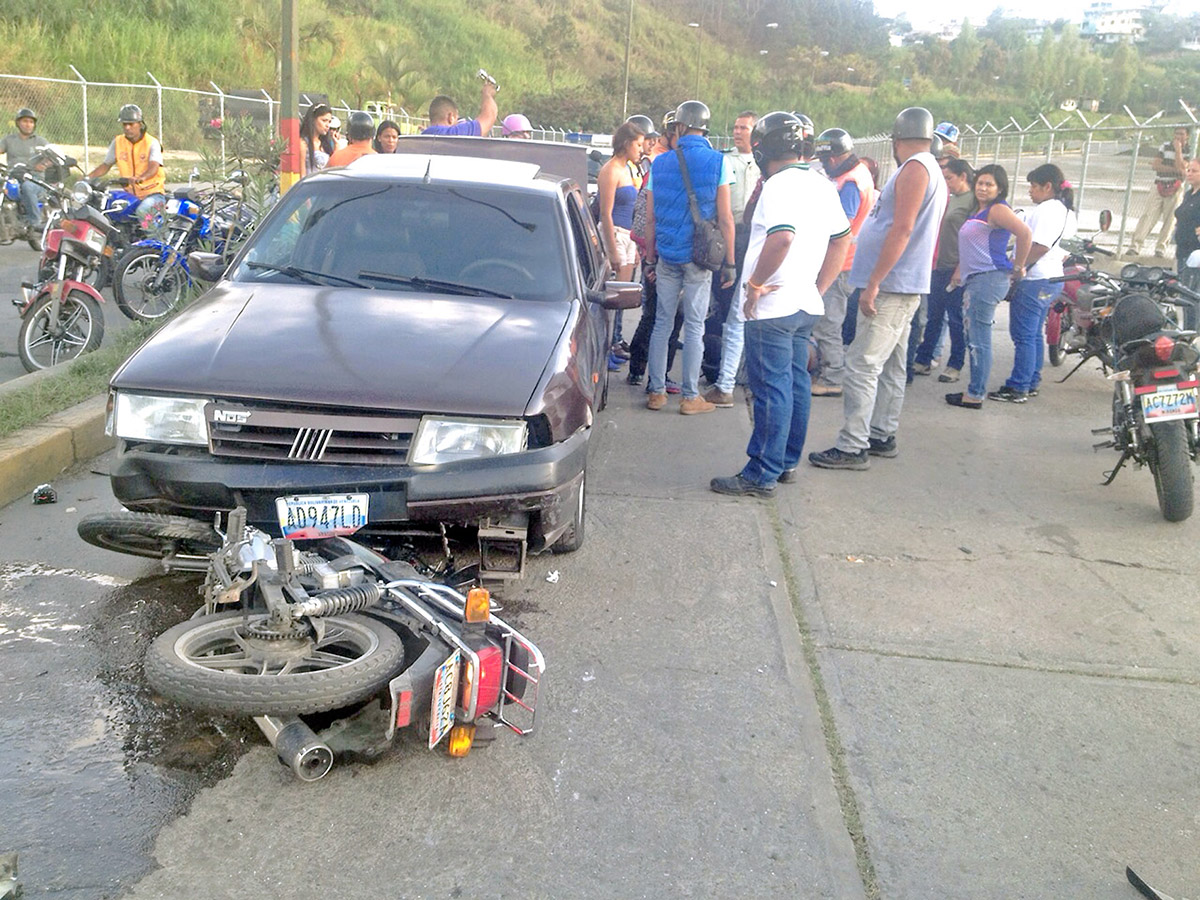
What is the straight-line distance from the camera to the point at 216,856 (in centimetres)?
281

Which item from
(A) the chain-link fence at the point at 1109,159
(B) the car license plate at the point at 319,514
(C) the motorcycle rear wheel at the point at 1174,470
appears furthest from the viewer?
(A) the chain-link fence at the point at 1109,159

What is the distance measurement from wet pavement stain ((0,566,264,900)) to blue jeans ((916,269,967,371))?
6438 millimetres

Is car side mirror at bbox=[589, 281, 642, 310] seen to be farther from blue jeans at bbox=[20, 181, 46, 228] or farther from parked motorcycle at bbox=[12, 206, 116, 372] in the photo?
blue jeans at bbox=[20, 181, 46, 228]

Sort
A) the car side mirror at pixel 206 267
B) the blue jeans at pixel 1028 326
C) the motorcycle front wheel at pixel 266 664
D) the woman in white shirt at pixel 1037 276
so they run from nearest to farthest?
the motorcycle front wheel at pixel 266 664 < the car side mirror at pixel 206 267 < the woman in white shirt at pixel 1037 276 < the blue jeans at pixel 1028 326

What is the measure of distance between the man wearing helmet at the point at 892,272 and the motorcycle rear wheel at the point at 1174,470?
147 centimetres

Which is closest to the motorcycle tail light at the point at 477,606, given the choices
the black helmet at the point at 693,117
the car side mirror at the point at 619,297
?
the car side mirror at the point at 619,297

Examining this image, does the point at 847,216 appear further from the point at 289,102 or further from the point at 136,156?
the point at 136,156

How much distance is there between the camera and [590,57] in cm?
8562

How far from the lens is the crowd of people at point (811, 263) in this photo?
5.82m

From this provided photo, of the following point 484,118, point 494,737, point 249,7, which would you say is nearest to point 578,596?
point 494,737

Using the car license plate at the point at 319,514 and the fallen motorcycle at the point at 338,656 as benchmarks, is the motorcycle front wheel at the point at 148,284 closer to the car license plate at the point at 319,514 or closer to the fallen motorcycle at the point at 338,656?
the car license plate at the point at 319,514

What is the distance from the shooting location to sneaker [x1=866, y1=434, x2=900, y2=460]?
6941 mm

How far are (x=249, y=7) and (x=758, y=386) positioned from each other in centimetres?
4263

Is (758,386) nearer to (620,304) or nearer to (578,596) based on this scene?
(620,304)
